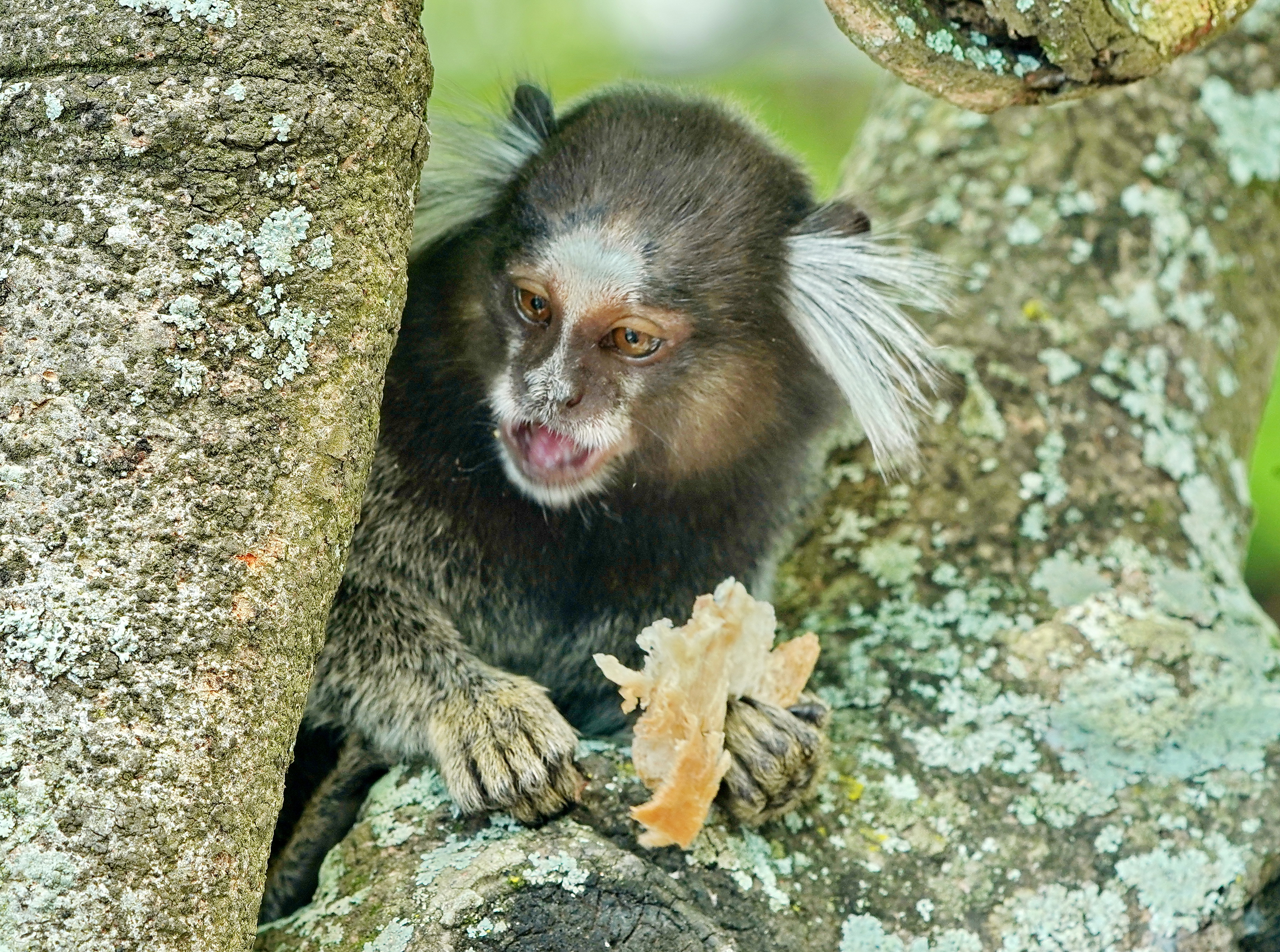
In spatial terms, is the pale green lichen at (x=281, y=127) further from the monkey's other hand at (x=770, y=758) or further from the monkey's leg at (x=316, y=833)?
the monkey's leg at (x=316, y=833)

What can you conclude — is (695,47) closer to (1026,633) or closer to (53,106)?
(1026,633)

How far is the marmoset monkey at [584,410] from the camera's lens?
2926 millimetres

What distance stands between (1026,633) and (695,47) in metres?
6.86

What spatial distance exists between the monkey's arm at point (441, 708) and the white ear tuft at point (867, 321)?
120 cm

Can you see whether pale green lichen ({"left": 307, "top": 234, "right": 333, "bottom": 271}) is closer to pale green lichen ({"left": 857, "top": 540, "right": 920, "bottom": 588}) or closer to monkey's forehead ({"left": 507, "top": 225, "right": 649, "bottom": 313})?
monkey's forehead ({"left": 507, "top": 225, "right": 649, "bottom": 313})

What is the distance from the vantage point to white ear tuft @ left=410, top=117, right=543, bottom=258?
3.28 m

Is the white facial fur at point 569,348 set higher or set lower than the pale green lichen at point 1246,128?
lower

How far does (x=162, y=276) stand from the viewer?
1.79 meters

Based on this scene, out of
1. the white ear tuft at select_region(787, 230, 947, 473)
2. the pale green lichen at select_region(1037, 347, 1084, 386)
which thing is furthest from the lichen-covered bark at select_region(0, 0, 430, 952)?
the pale green lichen at select_region(1037, 347, 1084, 386)

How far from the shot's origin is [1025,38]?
8.01ft

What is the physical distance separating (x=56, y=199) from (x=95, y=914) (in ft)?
3.19

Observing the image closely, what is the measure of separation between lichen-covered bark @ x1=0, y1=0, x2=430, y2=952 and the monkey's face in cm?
98

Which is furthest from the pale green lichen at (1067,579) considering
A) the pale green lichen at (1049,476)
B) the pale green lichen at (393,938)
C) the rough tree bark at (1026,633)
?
the pale green lichen at (393,938)

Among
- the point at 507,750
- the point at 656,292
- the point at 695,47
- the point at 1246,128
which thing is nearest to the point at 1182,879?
the point at 507,750
